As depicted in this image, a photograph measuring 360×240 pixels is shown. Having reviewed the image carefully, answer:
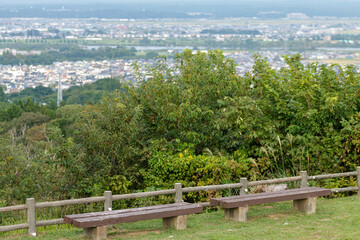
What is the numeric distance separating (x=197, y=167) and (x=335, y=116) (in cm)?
312

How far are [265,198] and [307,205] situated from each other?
0.85 meters

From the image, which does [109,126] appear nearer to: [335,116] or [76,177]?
[76,177]

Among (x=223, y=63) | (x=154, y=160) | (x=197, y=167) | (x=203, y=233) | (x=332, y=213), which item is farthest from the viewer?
(x=223, y=63)

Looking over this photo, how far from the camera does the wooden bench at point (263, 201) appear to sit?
27.0ft

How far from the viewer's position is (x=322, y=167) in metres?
11.4

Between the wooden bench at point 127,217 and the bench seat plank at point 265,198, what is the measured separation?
1.43 feet

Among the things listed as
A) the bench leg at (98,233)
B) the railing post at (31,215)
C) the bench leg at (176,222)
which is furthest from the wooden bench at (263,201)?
the railing post at (31,215)

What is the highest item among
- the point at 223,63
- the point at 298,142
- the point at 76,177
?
the point at 223,63

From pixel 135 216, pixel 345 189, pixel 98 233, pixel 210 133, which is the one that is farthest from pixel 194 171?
pixel 98 233

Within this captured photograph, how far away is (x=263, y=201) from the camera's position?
27.4 ft

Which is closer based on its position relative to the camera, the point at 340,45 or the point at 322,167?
the point at 322,167

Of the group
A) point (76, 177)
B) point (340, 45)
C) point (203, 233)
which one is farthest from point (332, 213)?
point (340, 45)

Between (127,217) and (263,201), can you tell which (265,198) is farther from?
(127,217)

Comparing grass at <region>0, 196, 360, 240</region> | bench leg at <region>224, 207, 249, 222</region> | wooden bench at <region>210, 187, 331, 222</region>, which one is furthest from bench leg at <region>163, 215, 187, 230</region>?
bench leg at <region>224, 207, 249, 222</region>
